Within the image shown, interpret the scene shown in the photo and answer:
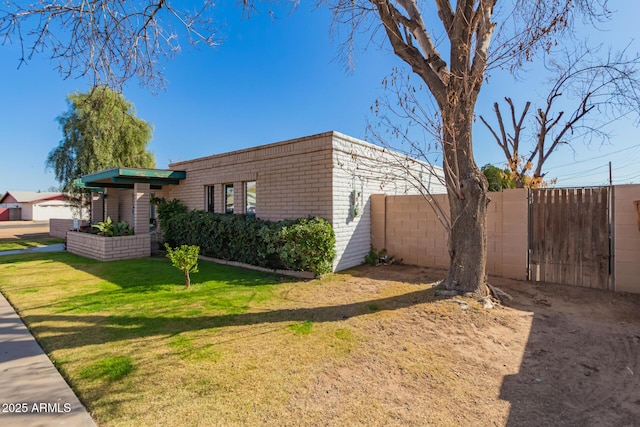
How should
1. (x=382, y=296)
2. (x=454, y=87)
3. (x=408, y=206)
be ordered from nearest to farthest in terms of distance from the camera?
(x=454, y=87) < (x=382, y=296) < (x=408, y=206)

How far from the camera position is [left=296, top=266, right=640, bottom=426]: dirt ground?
243 cm

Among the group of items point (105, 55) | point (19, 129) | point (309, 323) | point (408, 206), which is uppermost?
point (105, 55)

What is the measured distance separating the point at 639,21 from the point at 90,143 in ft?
77.9

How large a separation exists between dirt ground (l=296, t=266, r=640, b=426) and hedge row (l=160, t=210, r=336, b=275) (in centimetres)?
229

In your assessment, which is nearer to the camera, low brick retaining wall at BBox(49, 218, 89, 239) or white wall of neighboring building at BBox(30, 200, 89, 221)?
low brick retaining wall at BBox(49, 218, 89, 239)

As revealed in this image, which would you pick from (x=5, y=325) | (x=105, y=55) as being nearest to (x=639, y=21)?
(x=105, y=55)

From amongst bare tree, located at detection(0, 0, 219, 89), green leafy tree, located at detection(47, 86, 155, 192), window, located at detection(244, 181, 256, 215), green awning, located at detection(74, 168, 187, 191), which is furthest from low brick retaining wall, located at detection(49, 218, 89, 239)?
bare tree, located at detection(0, 0, 219, 89)

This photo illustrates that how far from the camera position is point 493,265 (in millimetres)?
7125

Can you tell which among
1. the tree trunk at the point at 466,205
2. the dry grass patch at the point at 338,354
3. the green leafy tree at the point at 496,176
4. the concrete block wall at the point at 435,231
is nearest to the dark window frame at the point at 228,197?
the dry grass patch at the point at 338,354

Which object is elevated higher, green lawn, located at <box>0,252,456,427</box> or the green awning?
the green awning

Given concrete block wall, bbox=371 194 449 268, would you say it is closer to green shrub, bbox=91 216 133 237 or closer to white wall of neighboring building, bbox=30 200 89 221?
green shrub, bbox=91 216 133 237

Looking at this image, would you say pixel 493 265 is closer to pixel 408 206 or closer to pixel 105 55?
pixel 408 206

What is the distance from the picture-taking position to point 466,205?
5.15 m

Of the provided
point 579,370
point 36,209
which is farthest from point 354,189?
point 36,209
